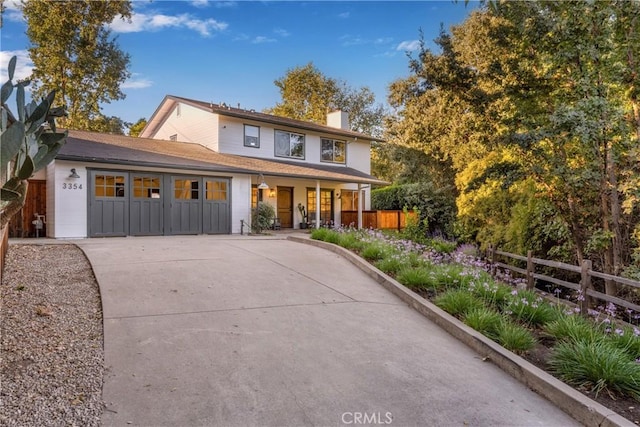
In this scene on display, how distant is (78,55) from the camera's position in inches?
877

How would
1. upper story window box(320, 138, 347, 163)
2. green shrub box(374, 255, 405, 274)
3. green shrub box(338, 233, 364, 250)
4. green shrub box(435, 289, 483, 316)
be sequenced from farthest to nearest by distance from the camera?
upper story window box(320, 138, 347, 163), green shrub box(338, 233, 364, 250), green shrub box(374, 255, 405, 274), green shrub box(435, 289, 483, 316)

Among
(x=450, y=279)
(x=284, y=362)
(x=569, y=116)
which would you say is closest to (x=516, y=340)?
(x=450, y=279)

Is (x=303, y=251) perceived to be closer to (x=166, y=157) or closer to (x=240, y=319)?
(x=240, y=319)

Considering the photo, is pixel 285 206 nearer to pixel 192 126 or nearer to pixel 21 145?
pixel 192 126

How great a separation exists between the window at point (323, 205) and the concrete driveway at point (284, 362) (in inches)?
526

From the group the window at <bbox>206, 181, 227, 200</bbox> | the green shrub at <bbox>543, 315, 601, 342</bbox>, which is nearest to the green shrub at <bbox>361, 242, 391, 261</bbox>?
the green shrub at <bbox>543, 315, 601, 342</bbox>

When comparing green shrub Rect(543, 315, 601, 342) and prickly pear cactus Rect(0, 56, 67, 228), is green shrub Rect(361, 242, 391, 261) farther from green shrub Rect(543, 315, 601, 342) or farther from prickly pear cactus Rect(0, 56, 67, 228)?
prickly pear cactus Rect(0, 56, 67, 228)

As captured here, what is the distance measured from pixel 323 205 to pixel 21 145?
18.1 metres

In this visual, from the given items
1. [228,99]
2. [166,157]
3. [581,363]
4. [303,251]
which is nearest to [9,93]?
[581,363]

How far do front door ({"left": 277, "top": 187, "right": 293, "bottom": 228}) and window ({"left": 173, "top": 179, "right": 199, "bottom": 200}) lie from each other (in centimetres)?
498

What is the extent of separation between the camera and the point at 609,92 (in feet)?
21.3

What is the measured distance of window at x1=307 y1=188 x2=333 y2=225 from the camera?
19.8 m

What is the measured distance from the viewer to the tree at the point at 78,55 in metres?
21.1

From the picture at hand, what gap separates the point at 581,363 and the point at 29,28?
27589mm
